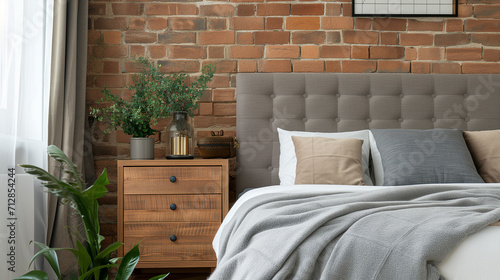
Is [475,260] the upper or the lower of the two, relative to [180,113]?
lower

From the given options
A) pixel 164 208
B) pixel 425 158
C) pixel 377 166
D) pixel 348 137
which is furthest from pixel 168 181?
pixel 425 158

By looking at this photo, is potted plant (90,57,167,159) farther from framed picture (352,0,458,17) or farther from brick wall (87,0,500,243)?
framed picture (352,0,458,17)

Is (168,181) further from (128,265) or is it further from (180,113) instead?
(128,265)

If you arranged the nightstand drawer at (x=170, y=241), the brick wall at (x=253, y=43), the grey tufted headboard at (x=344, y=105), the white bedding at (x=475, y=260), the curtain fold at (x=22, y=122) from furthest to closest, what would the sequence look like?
1. the brick wall at (x=253, y=43)
2. the grey tufted headboard at (x=344, y=105)
3. the nightstand drawer at (x=170, y=241)
4. the curtain fold at (x=22, y=122)
5. the white bedding at (x=475, y=260)

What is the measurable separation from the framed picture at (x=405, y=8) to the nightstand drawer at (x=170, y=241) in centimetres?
180

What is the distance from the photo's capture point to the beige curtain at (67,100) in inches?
101

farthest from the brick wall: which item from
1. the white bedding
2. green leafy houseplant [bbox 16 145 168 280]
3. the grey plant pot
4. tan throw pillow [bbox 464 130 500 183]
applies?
the white bedding

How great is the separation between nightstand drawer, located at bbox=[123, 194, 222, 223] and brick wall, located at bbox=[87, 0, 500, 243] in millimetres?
537

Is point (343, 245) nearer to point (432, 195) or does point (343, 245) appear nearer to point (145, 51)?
point (432, 195)

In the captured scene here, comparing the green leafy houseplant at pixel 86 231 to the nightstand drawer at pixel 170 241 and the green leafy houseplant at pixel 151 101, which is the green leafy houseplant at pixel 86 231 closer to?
the nightstand drawer at pixel 170 241

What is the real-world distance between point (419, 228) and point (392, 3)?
2315 mm

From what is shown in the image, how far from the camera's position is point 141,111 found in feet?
9.59

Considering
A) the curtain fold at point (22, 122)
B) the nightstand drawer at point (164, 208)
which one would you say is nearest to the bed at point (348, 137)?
the nightstand drawer at point (164, 208)

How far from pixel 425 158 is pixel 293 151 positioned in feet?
2.43
